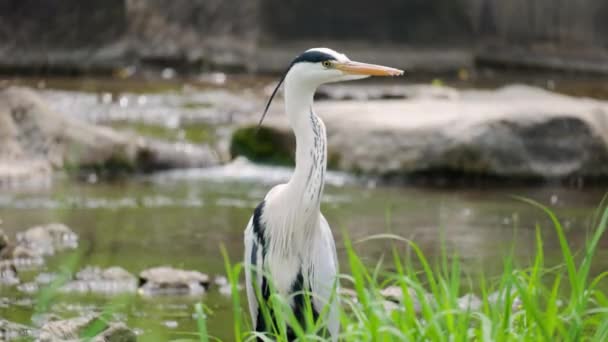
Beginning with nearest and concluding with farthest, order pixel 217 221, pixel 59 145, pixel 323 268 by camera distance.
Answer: pixel 323 268 → pixel 217 221 → pixel 59 145

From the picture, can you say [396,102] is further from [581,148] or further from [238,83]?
[238,83]

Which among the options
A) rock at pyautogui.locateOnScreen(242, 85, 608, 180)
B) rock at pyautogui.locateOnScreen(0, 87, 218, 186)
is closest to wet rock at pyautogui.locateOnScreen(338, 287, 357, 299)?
rock at pyautogui.locateOnScreen(242, 85, 608, 180)

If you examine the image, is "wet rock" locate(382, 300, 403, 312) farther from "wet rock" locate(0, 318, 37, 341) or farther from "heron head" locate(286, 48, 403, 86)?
"wet rock" locate(0, 318, 37, 341)

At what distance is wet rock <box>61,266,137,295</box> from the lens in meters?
6.51

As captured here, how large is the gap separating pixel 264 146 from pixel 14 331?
5.96 meters

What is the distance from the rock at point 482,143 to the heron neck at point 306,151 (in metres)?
5.36

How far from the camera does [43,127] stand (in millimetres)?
10414

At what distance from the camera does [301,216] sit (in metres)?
4.75

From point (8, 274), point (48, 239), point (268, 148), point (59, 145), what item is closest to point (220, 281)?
point (8, 274)

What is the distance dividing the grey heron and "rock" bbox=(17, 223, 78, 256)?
2.76m

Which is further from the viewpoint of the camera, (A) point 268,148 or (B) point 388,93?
(B) point 388,93

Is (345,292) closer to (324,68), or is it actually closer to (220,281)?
(324,68)

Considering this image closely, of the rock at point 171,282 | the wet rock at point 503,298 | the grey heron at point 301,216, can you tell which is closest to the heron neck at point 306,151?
the grey heron at point 301,216

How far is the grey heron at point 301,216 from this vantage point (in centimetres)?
471
